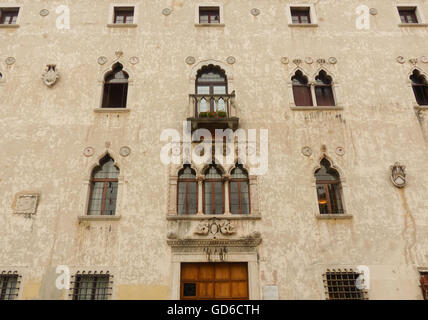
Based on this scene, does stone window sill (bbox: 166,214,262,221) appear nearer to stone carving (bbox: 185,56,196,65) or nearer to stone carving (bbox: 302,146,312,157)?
stone carving (bbox: 302,146,312,157)

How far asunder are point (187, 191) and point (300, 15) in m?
8.50

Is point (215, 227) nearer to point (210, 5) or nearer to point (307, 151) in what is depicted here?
point (307, 151)

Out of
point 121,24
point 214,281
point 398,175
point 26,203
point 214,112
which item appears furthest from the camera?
point 121,24

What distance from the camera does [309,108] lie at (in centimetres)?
1165

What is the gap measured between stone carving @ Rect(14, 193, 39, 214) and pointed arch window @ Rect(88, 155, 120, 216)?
1.52 metres

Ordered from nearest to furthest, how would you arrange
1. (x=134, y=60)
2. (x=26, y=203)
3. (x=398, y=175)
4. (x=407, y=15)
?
(x=26, y=203) → (x=398, y=175) → (x=134, y=60) → (x=407, y=15)

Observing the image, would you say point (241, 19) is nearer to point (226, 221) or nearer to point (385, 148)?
point (385, 148)

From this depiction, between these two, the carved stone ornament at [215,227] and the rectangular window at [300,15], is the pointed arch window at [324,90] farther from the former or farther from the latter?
the carved stone ornament at [215,227]

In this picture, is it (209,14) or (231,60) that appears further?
(209,14)

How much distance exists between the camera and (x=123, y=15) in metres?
13.8

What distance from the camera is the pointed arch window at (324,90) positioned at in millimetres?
12102

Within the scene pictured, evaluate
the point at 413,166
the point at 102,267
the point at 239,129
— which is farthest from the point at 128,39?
the point at 413,166

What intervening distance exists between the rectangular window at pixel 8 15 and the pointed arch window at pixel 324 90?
1175cm

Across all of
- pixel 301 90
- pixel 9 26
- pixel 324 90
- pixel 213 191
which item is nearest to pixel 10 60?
pixel 9 26
